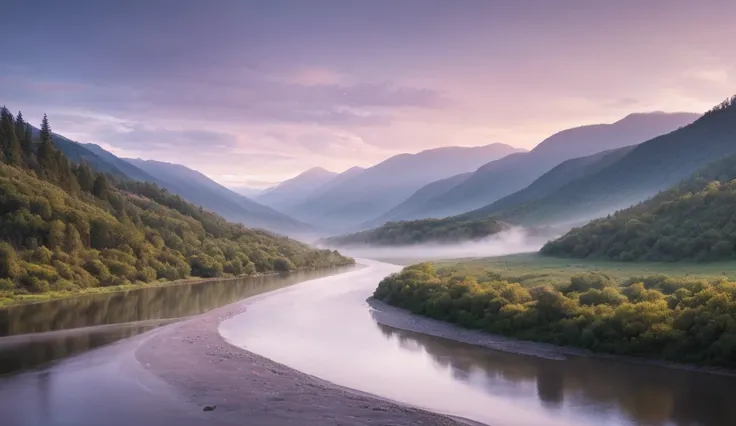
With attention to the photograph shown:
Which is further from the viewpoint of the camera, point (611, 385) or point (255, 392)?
point (611, 385)

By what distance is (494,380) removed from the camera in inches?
1499

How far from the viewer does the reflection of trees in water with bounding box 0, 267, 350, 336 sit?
59.9 meters

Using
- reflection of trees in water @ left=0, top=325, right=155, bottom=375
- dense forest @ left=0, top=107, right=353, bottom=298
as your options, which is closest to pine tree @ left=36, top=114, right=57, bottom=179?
dense forest @ left=0, top=107, right=353, bottom=298

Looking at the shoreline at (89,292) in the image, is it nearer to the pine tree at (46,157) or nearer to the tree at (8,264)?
the tree at (8,264)

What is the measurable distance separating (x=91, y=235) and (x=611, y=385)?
9286 centimetres

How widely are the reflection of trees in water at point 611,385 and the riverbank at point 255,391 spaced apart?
8.64 m

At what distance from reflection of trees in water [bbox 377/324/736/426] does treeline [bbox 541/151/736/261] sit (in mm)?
41447

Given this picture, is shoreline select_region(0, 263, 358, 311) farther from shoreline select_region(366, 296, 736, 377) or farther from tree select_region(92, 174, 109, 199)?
shoreline select_region(366, 296, 736, 377)

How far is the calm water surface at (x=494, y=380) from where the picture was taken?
3078 cm

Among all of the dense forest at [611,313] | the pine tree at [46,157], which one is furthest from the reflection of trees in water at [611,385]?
the pine tree at [46,157]

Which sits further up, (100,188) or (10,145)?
(10,145)

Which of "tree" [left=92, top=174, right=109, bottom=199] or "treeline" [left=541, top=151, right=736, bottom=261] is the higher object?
"tree" [left=92, top=174, right=109, bottom=199]

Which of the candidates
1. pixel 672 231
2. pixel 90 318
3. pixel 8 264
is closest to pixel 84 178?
pixel 8 264

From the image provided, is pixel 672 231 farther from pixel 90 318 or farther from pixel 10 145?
pixel 10 145
